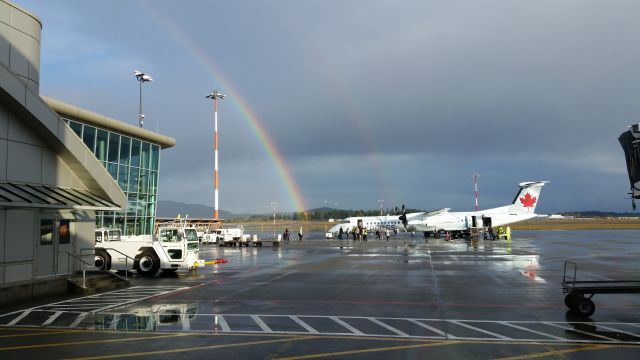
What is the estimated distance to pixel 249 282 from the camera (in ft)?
68.3

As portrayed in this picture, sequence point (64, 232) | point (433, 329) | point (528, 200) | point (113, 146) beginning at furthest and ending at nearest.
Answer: point (528, 200)
point (113, 146)
point (64, 232)
point (433, 329)

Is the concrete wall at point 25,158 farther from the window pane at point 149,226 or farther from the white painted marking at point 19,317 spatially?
the window pane at point 149,226

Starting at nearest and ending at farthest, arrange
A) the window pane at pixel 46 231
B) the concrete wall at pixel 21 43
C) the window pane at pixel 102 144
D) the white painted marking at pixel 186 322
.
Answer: the white painted marking at pixel 186 322, the concrete wall at pixel 21 43, the window pane at pixel 46 231, the window pane at pixel 102 144

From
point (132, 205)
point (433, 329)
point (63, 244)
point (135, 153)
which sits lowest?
point (433, 329)

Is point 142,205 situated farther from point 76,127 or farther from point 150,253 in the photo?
point 150,253

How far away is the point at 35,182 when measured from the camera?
17.5 metres

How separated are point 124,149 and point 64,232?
22769 millimetres

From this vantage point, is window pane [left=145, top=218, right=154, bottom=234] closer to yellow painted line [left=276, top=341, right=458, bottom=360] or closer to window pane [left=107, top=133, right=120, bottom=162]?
window pane [left=107, top=133, right=120, bottom=162]

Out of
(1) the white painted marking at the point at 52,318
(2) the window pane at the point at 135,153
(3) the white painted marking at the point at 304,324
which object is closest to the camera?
(3) the white painted marking at the point at 304,324

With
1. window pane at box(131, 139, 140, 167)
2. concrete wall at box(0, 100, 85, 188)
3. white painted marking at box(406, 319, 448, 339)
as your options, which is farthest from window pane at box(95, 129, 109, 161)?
white painted marking at box(406, 319, 448, 339)

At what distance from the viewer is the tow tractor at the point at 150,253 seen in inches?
930

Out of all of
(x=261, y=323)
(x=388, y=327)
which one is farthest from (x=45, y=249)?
(x=388, y=327)

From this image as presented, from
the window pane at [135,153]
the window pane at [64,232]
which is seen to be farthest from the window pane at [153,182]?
the window pane at [64,232]

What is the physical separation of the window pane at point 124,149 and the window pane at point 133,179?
0.91 metres
